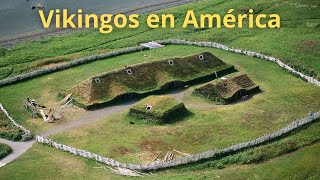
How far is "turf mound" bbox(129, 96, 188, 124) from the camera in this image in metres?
64.9

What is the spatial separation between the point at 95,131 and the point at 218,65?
2398 centimetres

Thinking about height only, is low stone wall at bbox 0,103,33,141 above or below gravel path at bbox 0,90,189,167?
above

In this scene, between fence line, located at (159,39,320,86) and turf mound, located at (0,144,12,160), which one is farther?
fence line, located at (159,39,320,86)

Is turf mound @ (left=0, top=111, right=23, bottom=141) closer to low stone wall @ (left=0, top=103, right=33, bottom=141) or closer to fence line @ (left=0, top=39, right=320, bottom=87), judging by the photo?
low stone wall @ (left=0, top=103, right=33, bottom=141)

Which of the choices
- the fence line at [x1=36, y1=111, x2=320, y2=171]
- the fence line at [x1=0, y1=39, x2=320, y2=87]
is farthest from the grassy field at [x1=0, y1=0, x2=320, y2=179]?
the fence line at [x1=0, y1=39, x2=320, y2=87]

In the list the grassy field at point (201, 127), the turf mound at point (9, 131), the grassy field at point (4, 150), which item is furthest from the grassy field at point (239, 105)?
the grassy field at point (4, 150)

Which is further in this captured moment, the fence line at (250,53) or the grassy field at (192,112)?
the fence line at (250,53)

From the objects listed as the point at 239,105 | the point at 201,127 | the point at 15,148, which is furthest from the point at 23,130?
Answer: the point at 239,105

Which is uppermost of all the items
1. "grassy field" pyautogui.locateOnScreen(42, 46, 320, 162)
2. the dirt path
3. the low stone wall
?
the low stone wall

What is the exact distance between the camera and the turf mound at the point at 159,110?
64938mm

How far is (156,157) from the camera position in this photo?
57062mm

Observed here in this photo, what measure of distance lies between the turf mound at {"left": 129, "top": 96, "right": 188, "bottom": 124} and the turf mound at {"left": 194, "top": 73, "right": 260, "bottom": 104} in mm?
5641

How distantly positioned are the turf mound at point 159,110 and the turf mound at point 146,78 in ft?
14.9

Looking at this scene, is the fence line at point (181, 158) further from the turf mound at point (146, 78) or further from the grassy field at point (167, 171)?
the turf mound at point (146, 78)
